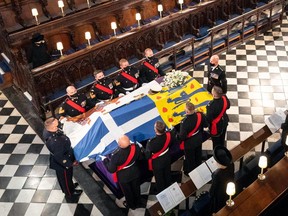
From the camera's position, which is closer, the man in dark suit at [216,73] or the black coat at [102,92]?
the black coat at [102,92]

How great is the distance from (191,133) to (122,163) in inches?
50.7

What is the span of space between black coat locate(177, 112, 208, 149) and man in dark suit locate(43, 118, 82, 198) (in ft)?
5.91

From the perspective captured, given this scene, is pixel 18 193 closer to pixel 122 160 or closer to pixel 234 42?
pixel 122 160

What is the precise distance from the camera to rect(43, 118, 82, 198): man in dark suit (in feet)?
19.2

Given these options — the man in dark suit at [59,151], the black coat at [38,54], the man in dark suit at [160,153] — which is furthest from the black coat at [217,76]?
the black coat at [38,54]

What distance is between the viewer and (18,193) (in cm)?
655

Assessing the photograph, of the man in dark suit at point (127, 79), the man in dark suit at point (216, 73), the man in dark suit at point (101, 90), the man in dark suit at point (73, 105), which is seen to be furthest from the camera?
the man in dark suit at point (127, 79)

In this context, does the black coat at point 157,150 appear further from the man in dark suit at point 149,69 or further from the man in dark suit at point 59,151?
the man in dark suit at point 149,69

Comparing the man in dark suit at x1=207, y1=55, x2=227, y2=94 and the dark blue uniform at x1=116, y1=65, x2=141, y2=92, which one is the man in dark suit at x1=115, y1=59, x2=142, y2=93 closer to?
the dark blue uniform at x1=116, y1=65, x2=141, y2=92

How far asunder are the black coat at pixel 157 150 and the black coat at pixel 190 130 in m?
0.31

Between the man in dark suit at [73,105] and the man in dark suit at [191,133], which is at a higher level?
the man in dark suit at [73,105]

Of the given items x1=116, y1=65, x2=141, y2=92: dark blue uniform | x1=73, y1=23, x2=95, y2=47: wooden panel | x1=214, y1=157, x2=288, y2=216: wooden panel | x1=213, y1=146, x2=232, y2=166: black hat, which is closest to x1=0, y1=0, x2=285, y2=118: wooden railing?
x1=73, y1=23, x2=95, y2=47: wooden panel

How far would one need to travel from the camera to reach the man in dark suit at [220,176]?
478cm

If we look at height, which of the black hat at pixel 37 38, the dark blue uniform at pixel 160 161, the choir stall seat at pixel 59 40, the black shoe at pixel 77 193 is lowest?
the black shoe at pixel 77 193
